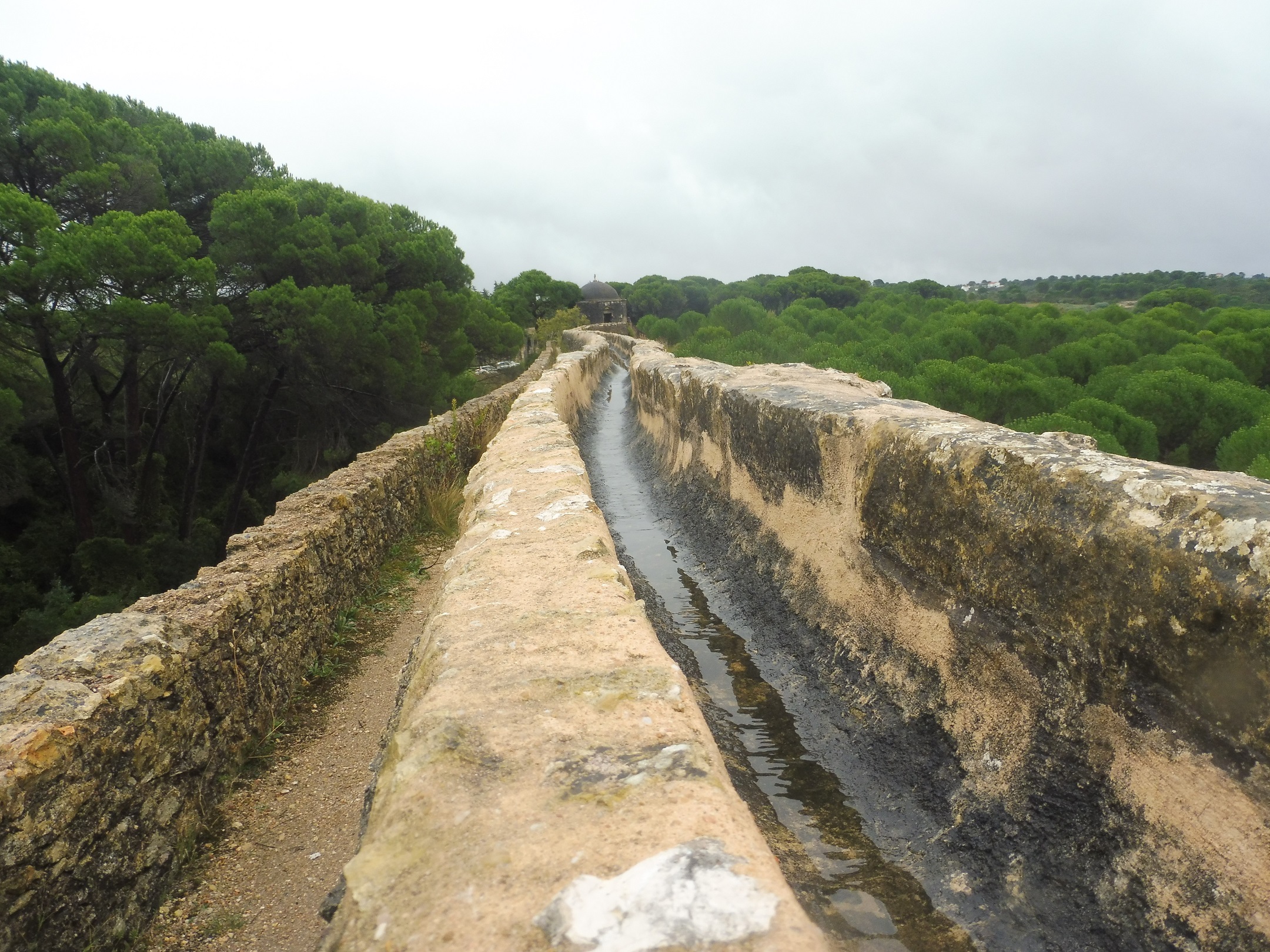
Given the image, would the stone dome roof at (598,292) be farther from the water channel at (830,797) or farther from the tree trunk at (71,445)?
the water channel at (830,797)

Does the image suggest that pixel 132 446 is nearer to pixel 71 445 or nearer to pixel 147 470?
pixel 147 470

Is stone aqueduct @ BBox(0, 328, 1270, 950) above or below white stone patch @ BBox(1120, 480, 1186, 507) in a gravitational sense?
below

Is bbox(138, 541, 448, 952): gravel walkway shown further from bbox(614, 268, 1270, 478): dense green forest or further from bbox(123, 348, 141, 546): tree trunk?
bbox(123, 348, 141, 546): tree trunk

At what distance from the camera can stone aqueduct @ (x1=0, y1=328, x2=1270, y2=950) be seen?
1488 mm

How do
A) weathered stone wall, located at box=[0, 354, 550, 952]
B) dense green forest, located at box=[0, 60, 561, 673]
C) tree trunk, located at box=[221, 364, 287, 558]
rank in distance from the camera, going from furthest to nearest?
1. tree trunk, located at box=[221, 364, 287, 558]
2. dense green forest, located at box=[0, 60, 561, 673]
3. weathered stone wall, located at box=[0, 354, 550, 952]

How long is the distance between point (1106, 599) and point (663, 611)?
9.91 feet

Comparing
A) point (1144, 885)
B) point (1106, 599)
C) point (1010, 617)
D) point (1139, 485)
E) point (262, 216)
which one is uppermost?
point (262, 216)

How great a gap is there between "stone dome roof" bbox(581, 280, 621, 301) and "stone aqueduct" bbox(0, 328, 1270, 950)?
2376 inches

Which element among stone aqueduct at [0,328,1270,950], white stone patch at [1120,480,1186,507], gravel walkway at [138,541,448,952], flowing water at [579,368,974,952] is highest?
white stone patch at [1120,480,1186,507]

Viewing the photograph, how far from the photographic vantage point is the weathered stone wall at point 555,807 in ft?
4.38

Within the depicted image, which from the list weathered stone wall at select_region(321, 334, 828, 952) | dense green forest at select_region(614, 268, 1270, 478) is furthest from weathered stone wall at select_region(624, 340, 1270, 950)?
dense green forest at select_region(614, 268, 1270, 478)

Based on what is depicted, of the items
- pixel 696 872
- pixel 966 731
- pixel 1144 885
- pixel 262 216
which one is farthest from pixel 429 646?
pixel 262 216

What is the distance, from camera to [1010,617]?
2.77 m

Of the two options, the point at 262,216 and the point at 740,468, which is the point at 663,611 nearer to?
the point at 740,468
